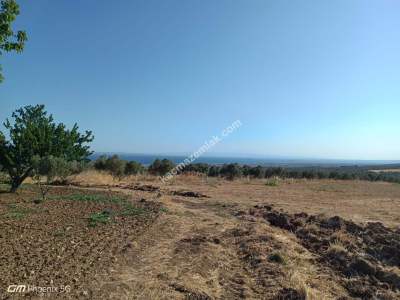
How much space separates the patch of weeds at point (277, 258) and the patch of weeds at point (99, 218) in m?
4.44

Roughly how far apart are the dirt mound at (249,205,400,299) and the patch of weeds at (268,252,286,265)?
2.93 feet

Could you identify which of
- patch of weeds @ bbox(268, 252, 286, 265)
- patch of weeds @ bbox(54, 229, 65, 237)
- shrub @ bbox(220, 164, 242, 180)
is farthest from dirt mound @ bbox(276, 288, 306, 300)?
shrub @ bbox(220, 164, 242, 180)

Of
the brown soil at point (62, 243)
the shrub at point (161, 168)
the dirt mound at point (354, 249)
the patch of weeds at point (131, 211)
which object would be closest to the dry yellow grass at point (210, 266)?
the dirt mound at point (354, 249)

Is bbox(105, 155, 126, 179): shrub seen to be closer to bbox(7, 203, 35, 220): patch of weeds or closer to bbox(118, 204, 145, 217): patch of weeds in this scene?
bbox(118, 204, 145, 217): patch of weeds

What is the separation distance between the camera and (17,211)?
989 centimetres

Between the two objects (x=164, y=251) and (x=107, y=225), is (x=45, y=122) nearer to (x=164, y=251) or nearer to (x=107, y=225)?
(x=107, y=225)

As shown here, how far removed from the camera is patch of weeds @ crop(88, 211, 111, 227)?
8648mm

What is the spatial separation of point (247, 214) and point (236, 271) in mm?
5799

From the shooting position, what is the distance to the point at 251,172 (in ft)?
126

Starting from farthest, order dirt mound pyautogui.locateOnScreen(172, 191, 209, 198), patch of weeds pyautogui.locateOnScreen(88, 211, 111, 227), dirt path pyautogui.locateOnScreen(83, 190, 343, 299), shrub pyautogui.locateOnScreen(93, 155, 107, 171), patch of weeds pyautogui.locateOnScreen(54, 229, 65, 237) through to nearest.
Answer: shrub pyautogui.locateOnScreen(93, 155, 107, 171) < dirt mound pyautogui.locateOnScreen(172, 191, 209, 198) < patch of weeds pyautogui.locateOnScreen(88, 211, 111, 227) < patch of weeds pyautogui.locateOnScreen(54, 229, 65, 237) < dirt path pyautogui.locateOnScreen(83, 190, 343, 299)

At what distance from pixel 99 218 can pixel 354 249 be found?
6403 mm

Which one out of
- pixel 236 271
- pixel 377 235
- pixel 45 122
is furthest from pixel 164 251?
pixel 45 122

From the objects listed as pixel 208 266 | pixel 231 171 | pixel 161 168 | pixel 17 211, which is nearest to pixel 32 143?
pixel 17 211

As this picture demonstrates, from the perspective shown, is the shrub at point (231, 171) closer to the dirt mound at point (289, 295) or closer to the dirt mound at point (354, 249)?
the dirt mound at point (354, 249)
